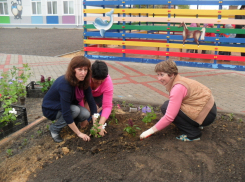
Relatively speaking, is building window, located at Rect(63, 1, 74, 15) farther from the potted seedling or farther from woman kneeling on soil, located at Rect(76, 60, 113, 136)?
woman kneeling on soil, located at Rect(76, 60, 113, 136)

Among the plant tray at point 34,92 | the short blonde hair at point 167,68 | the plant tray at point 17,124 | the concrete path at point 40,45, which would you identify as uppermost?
the concrete path at point 40,45

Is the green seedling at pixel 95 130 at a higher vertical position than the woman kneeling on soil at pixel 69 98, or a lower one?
lower

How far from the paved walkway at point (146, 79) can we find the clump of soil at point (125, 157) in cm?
162

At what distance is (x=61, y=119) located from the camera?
124 inches

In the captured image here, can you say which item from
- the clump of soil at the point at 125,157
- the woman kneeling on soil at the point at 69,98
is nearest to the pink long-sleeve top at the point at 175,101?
Result: the clump of soil at the point at 125,157

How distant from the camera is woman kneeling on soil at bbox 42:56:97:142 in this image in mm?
2775

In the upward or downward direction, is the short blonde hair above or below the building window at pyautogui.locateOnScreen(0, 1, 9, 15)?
below

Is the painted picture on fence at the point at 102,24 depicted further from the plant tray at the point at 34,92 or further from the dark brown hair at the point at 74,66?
the dark brown hair at the point at 74,66

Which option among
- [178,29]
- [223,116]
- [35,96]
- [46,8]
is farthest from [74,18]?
[223,116]

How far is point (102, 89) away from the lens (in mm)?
3422

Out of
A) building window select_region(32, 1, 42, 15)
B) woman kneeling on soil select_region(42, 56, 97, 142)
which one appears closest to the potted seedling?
woman kneeling on soil select_region(42, 56, 97, 142)

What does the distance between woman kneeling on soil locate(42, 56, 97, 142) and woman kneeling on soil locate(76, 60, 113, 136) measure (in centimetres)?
14

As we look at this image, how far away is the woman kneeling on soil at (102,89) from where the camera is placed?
118 inches

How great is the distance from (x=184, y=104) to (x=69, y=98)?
4.52ft
